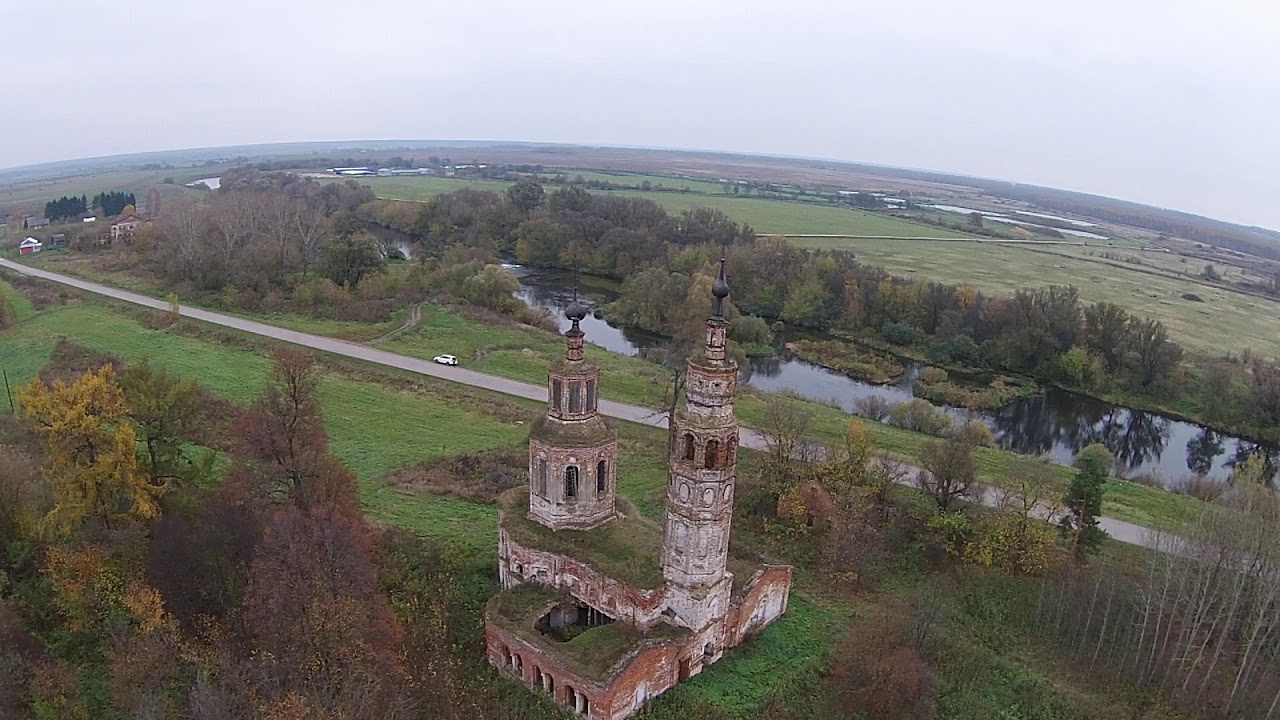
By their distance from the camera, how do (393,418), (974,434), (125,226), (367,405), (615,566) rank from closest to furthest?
(615,566), (974,434), (393,418), (367,405), (125,226)

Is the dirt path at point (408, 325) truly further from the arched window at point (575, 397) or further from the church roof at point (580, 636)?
the church roof at point (580, 636)

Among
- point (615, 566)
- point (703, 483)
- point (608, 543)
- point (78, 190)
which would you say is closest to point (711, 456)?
point (703, 483)

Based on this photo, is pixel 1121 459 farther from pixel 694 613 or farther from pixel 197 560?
pixel 197 560

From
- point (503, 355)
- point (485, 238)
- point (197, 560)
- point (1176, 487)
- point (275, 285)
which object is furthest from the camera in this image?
point (485, 238)

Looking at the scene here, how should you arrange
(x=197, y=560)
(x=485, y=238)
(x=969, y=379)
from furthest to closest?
1. (x=485, y=238)
2. (x=969, y=379)
3. (x=197, y=560)

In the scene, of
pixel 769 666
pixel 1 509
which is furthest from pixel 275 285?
pixel 769 666

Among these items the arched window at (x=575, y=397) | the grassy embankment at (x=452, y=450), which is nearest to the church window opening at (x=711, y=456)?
the arched window at (x=575, y=397)

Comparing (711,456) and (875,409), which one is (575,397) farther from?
(875,409)
